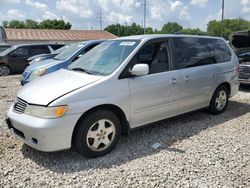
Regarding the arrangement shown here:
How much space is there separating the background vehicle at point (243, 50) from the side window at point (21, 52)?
10.1 metres

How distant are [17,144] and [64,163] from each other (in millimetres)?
1082

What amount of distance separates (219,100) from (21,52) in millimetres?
11277

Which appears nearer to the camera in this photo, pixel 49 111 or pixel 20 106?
pixel 49 111

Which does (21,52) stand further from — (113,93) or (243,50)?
(113,93)

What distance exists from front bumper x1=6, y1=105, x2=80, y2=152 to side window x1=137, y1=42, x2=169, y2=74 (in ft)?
4.96

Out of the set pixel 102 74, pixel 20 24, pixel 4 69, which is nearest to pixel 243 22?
pixel 20 24

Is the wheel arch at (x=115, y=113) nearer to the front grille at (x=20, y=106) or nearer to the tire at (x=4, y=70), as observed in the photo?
the front grille at (x=20, y=106)

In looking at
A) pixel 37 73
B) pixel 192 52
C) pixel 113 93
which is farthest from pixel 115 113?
pixel 37 73

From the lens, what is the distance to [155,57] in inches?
169

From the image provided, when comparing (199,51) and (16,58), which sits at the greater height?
(199,51)

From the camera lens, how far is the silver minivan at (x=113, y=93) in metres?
3.25

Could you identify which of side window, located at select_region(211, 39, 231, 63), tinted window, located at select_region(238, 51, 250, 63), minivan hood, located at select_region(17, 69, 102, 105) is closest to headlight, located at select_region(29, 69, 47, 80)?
minivan hood, located at select_region(17, 69, 102, 105)

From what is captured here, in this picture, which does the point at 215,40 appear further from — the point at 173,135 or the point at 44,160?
the point at 44,160

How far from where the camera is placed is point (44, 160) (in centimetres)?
355
